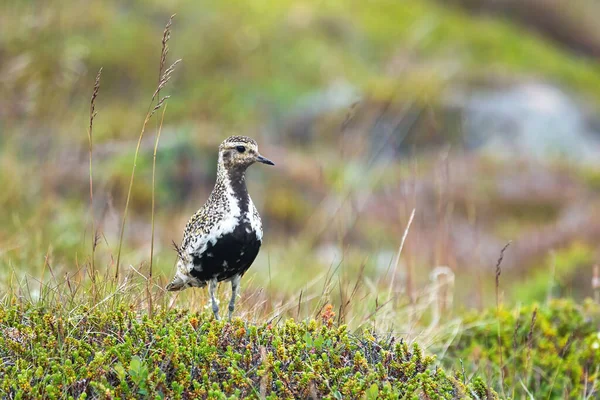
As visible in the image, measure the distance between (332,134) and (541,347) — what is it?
39.5 feet

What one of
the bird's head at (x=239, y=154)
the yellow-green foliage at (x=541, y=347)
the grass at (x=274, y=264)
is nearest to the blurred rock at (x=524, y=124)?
the grass at (x=274, y=264)

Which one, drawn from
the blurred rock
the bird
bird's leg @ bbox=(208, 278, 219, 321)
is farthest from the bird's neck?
the blurred rock

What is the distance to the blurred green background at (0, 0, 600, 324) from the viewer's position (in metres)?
8.77

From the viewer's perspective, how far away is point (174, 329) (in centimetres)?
388

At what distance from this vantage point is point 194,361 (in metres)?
3.68

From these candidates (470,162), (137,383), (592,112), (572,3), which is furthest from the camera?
(572,3)

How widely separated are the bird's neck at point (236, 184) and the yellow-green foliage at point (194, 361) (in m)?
0.70

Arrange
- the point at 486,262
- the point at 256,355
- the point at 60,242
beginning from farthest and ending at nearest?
the point at 486,262 < the point at 60,242 < the point at 256,355

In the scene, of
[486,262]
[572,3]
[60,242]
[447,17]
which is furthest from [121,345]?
[572,3]

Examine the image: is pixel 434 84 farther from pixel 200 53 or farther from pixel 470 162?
pixel 200 53

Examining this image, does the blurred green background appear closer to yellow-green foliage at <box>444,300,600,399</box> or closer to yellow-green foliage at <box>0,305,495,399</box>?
yellow-green foliage at <box>444,300,600,399</box>

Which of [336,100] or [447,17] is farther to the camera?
[447,17]

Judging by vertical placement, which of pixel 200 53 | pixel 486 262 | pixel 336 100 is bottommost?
pixel 486 262

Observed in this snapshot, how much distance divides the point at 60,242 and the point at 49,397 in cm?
479
